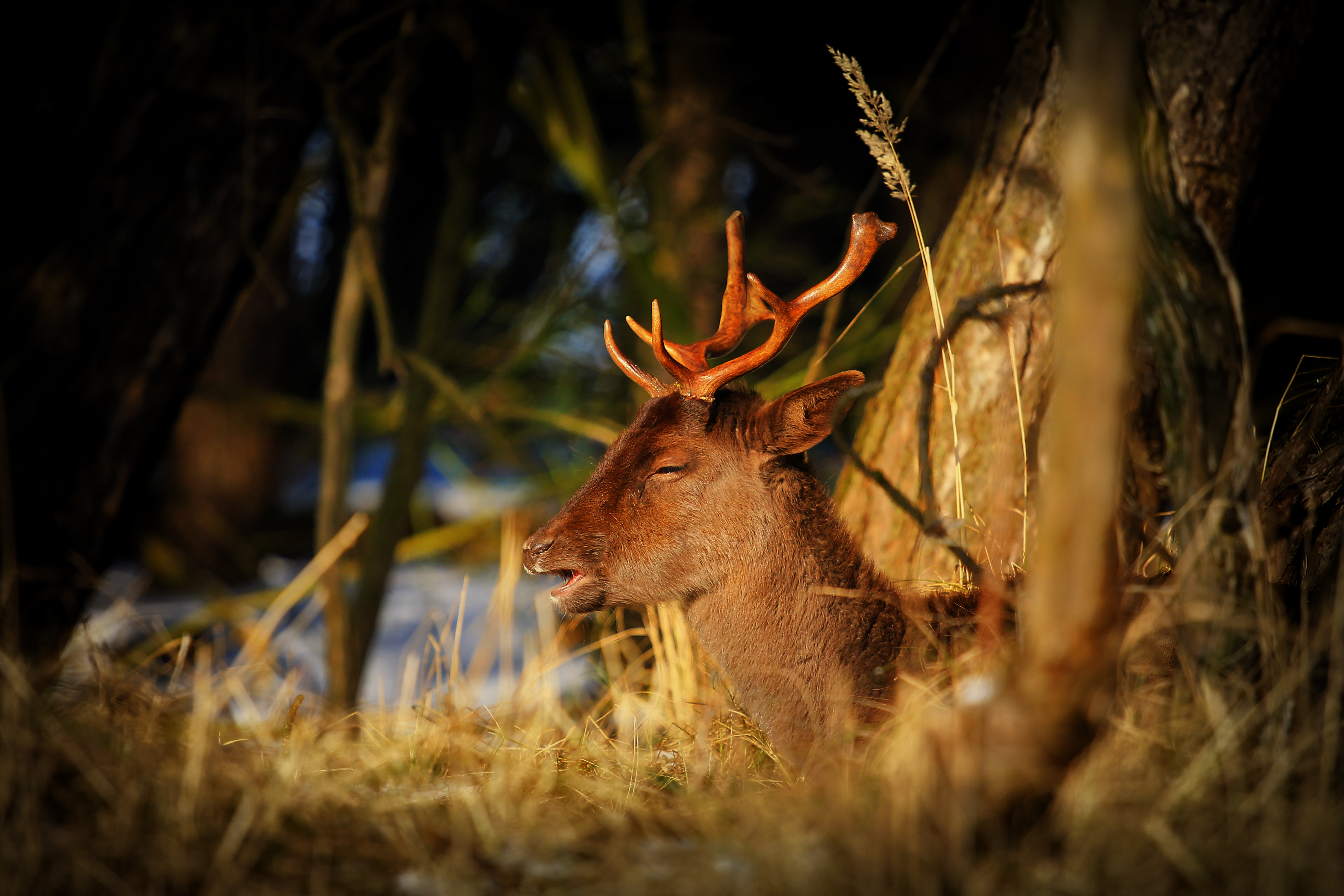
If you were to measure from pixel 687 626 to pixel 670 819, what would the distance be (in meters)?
1.80

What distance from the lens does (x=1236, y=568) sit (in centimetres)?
197

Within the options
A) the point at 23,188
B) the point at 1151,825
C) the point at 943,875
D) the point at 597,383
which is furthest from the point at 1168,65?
the point at 597,383

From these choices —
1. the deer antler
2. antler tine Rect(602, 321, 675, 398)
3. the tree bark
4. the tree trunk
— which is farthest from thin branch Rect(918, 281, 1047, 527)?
the tree bark

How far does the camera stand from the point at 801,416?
2869mm

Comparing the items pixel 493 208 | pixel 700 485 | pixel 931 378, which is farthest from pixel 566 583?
pixel 493 208

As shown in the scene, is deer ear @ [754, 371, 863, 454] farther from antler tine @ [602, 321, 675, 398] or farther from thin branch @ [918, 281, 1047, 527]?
thin branch @ [918, 281, 1047, 527]

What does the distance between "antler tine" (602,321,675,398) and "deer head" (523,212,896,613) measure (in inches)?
8.8

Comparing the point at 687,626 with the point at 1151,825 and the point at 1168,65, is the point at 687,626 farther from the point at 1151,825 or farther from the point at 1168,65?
the point at 1168,65

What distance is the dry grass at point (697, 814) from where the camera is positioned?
150 cm

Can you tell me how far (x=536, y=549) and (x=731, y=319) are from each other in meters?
1.04

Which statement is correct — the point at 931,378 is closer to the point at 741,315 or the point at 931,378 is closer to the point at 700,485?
the point at 700,485

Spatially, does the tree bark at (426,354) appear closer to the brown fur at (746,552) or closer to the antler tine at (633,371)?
the antler tine at (633,371)

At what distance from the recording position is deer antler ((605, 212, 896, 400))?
2979 mm

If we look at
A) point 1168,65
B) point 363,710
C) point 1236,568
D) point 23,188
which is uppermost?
point 1168,65
